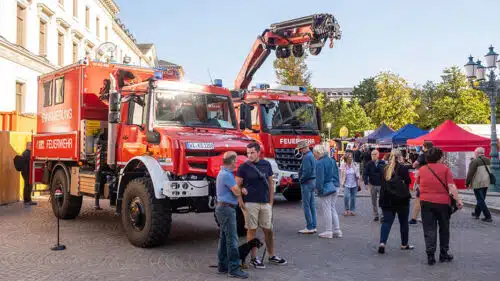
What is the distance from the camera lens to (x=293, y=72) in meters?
33.4

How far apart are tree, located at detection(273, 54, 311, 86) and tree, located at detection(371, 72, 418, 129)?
1826 cm

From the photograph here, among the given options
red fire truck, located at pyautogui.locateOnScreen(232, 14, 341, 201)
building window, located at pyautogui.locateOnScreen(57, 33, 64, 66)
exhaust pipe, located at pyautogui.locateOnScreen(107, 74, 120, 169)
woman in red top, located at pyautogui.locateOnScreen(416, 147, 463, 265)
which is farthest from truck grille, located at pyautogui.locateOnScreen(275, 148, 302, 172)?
building window, located at pyautogui.locateOnScreen(57, 33, 64, 66)

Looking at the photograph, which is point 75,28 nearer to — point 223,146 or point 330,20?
point 330,20

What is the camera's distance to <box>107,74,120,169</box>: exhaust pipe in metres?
8.81

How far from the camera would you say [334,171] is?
960cm

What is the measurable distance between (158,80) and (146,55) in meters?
63.5

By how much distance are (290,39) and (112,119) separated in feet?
25.7

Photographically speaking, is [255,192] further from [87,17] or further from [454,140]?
[87,17]

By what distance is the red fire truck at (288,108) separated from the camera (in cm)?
1407

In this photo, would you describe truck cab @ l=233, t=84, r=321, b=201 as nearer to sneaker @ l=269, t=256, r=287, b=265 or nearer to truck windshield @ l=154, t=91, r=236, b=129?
truck windshield @ l=154, t=91, r=236, b=129

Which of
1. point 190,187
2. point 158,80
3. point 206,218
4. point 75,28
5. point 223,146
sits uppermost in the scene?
point 75,28

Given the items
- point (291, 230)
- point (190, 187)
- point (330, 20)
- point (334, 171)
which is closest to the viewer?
point (190, 187)

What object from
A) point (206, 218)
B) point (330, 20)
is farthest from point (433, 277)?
point (330, 20)

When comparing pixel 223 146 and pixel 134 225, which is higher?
pixel 223 146
